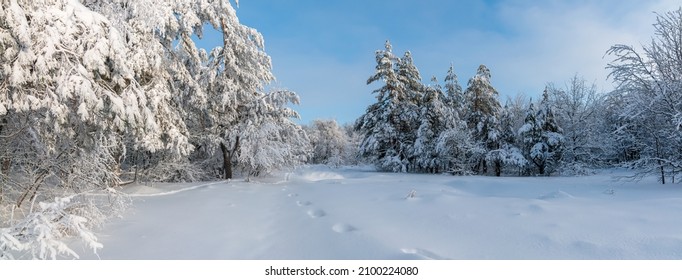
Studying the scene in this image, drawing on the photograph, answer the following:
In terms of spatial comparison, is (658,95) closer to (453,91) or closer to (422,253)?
(422,253)

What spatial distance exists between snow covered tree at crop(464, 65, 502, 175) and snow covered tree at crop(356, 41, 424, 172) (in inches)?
149

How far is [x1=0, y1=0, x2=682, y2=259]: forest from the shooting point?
183 inches

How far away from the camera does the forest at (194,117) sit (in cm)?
465

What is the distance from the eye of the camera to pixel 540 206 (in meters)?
5.79

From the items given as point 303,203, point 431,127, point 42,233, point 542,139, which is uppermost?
point 431,127

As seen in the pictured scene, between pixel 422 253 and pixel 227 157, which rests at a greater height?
pixel 227 157

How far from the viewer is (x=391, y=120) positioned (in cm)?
2420

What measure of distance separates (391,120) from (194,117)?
13793mm

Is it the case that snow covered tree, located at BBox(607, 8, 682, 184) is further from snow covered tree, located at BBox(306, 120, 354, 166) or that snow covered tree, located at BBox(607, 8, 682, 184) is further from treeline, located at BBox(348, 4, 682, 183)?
snow covered tree, located at BBox(306, 120, 354, 166)

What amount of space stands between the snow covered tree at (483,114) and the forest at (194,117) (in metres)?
0.10

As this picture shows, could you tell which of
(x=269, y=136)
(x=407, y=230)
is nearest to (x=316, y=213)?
(x=407, y=230)

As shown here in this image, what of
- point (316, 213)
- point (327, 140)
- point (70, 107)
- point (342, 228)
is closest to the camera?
point (70, 107)

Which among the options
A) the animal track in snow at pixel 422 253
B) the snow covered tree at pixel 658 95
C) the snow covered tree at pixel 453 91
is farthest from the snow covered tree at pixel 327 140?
the animal track in snow at pixel 422 253
